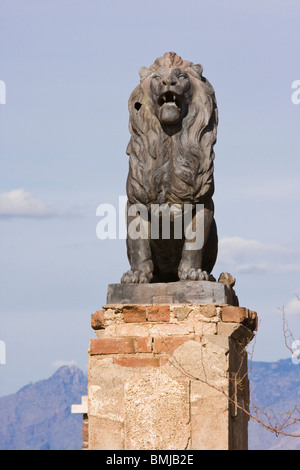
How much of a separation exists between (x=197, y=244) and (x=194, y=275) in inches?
12.5

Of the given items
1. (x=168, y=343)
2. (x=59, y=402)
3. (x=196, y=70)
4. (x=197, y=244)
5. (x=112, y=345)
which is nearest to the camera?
(x=168, y=343)

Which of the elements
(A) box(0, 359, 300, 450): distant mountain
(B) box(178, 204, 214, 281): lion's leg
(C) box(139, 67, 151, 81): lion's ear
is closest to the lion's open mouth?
(C) box(139, 67, 151, 81): lion's ear

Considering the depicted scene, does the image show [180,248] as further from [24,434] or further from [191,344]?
[24,434]

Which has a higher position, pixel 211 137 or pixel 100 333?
pixel 211 137

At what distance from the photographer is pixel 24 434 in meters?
163

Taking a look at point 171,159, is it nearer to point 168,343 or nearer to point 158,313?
point 158,313

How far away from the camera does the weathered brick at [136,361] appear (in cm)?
951

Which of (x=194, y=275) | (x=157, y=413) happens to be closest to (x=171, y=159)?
(x=194, y=275)

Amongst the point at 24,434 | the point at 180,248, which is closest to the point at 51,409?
the point at 24,434

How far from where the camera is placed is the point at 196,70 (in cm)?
1009

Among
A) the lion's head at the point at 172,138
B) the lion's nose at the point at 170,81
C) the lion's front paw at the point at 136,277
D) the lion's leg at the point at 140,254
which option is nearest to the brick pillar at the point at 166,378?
the lion's front paw at the point at 136,277

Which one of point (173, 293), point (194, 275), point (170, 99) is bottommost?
point (173, 293)
